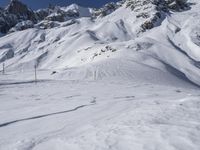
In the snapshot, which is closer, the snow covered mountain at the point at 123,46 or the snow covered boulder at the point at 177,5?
the snow covered mountain at the point at 123,46

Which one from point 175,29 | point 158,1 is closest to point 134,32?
point 175,29

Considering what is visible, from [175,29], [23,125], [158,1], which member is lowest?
[23,125]

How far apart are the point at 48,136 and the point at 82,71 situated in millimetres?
54168

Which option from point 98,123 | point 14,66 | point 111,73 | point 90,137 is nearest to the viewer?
point 90,137

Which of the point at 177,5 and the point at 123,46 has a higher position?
the point at 177,5

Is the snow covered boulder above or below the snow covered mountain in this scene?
above

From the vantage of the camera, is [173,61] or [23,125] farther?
[173,61]

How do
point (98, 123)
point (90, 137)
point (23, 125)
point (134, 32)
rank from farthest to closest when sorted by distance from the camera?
point (134, 32) → point (23, 125) → point (98, 123) → point (90, 137)

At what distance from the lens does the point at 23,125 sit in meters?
15.5

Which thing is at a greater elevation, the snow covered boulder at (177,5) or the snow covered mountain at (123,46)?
the snow covered boulder at (177,5)

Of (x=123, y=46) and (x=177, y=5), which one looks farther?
(x=177, y=5)

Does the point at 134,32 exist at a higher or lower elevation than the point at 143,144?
higher

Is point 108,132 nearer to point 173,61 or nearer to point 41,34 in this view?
point 173,61

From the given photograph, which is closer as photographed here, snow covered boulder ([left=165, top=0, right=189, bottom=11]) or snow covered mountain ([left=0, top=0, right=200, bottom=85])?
snow covered mountain ([left=0, top=0, right=200, bottom=85])
